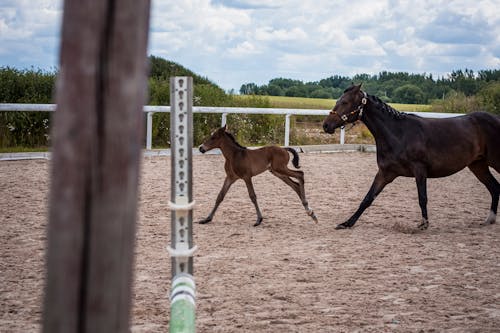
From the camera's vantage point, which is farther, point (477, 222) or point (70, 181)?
point (477, 222)

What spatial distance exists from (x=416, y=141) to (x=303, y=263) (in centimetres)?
313

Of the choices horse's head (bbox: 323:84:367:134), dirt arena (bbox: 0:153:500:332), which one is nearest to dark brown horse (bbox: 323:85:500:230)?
horse's head (bbox: 323:84:367:134)

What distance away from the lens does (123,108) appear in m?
1.76

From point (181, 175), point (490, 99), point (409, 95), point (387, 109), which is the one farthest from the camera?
point (409, 95)

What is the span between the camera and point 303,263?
7.58 metres

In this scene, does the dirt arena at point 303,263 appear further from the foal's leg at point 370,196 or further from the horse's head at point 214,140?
the horse's head at point 214,140

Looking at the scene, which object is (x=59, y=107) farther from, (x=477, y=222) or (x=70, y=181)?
(x=477, y=222)

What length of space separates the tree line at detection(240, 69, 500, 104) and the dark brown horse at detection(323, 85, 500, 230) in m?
32.0

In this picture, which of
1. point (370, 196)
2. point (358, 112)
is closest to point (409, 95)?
point (358, 112)

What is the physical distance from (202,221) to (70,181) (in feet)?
27.0

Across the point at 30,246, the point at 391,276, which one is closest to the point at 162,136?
the point at 30,246

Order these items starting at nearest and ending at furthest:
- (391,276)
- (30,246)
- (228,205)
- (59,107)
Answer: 1. (59,107)
2. (391,276)
3. (30,246)
4. (228,205)

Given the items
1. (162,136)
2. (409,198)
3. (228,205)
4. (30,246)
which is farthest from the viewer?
(162,136)

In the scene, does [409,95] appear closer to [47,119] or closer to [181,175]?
[47,119]
